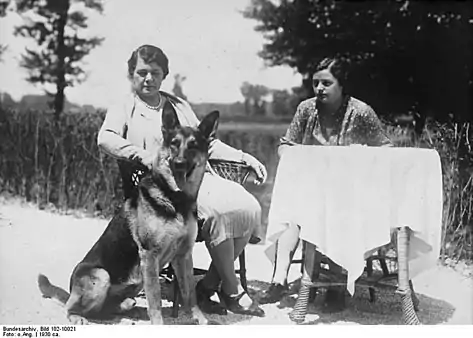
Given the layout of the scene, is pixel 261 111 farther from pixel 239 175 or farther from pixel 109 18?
pixel 109 18

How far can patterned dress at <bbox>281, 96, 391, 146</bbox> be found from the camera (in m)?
4.02

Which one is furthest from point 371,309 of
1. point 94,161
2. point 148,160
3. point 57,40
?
point 57,40

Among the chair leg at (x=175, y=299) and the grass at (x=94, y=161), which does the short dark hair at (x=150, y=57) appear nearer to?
the grass at (x=94, y=161)

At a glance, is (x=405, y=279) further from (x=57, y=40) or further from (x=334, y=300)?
(x=57, y=40)

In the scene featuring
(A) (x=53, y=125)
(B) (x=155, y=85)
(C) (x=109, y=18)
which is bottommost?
(A) (x=53, y=125)

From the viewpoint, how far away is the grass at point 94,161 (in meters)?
4.48

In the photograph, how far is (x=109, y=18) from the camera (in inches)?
161

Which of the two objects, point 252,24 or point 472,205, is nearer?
point 252,24

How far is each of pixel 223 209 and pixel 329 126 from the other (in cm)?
89

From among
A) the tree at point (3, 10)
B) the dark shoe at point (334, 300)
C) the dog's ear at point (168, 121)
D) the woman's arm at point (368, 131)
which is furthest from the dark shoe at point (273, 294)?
the tree at point (3, 10)

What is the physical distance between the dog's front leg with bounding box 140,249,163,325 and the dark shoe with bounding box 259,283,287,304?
0.82 m

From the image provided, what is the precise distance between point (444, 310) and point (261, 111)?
71.3 inches

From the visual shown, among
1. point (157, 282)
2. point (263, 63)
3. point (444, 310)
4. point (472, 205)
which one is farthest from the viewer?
point (472, 205)
